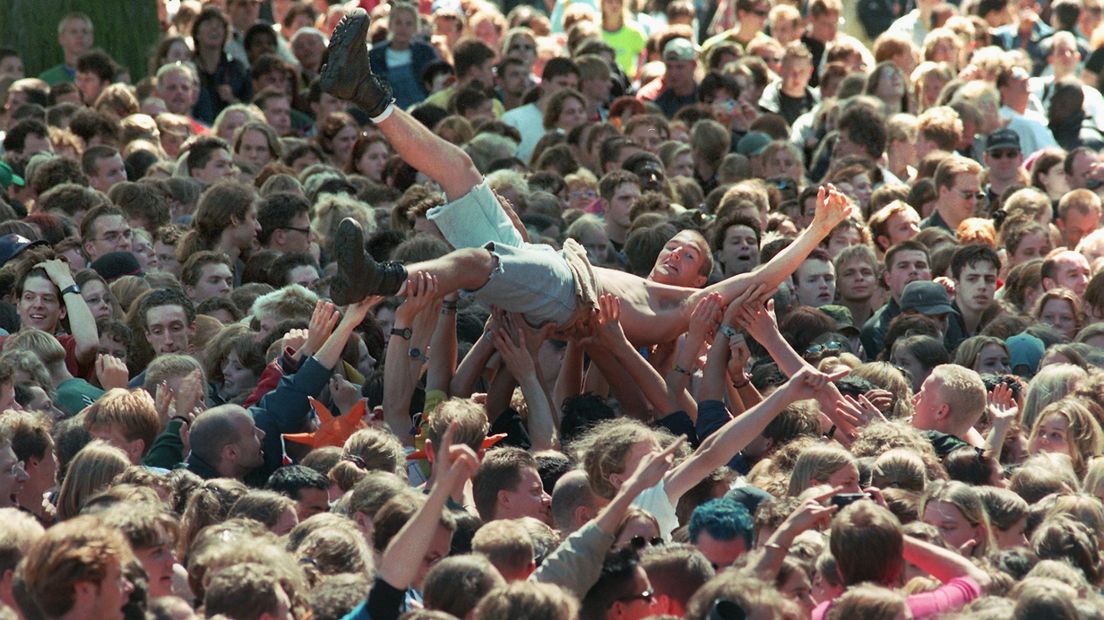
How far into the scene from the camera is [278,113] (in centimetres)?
1444

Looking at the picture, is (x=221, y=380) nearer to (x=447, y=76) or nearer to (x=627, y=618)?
(x=627, y=618)

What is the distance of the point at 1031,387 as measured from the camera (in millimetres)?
8547

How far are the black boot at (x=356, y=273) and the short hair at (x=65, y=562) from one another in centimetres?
265

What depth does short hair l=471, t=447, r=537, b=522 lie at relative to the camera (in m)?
6.94

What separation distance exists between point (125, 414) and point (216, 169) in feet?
15.9

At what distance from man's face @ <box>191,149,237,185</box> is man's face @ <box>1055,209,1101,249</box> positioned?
5478 millimetres

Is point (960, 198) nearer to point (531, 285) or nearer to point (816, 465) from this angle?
point (531, 285)

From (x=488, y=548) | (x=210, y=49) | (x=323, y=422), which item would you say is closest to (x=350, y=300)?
(x=323, y=422)

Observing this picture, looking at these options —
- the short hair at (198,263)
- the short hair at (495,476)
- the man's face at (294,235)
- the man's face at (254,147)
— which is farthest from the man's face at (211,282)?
the short hair at (495,476)

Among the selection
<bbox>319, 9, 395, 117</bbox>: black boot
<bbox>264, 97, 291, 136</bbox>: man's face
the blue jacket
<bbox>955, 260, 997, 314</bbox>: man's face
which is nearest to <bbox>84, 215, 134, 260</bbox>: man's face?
<bbox>319, 9, 395, 117</bbox>: black boot

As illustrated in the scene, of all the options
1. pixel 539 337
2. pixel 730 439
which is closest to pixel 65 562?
pixel 730 439

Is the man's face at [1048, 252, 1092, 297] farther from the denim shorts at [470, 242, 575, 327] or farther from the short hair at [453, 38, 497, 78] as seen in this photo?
the short hair at [453, 38, 497, 78]

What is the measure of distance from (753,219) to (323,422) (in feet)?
12.4

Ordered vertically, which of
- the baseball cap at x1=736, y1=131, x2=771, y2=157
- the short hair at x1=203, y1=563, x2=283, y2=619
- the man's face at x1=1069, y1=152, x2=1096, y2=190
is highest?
the short hair at x1=203, y1=563, x2=283, y2=619
